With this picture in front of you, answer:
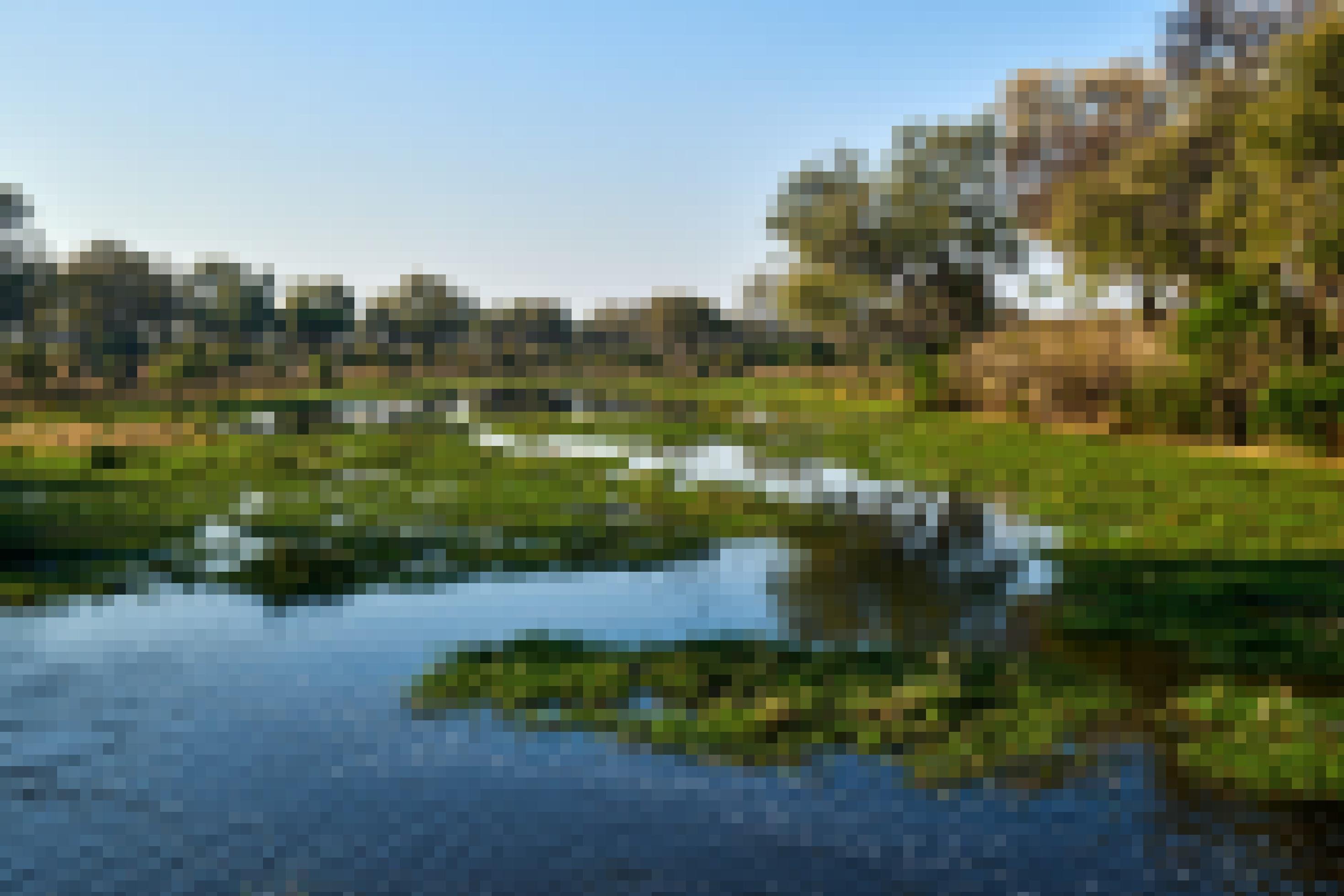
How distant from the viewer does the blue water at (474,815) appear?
652cm

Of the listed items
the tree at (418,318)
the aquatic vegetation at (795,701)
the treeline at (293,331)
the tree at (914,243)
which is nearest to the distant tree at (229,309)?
the treeline at (293,331)

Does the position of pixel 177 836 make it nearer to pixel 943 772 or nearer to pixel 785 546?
pixel 943 772

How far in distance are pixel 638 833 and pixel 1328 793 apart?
4456mm

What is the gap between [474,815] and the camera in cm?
739

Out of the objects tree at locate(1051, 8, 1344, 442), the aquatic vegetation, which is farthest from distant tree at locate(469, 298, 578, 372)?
the aquatic vegetation

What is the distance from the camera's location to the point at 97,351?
96812 millimetres

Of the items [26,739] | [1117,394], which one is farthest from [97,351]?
[26,739]

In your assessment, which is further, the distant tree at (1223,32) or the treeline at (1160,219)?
the distant tree at (1223,32)

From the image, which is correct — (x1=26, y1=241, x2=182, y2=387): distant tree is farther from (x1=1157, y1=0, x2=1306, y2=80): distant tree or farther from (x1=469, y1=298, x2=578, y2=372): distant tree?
(x1=1157, y1=0, x2=1306, y2=80): distant tree

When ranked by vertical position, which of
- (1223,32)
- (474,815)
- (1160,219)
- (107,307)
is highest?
(1223,32)

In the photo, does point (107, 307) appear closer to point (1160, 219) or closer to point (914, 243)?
point (914, 243)

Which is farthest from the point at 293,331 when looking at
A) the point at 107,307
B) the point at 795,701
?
the point at 795,701

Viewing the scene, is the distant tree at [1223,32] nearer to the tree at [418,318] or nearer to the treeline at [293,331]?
the treeline at [293,331]

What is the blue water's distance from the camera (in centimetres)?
652
